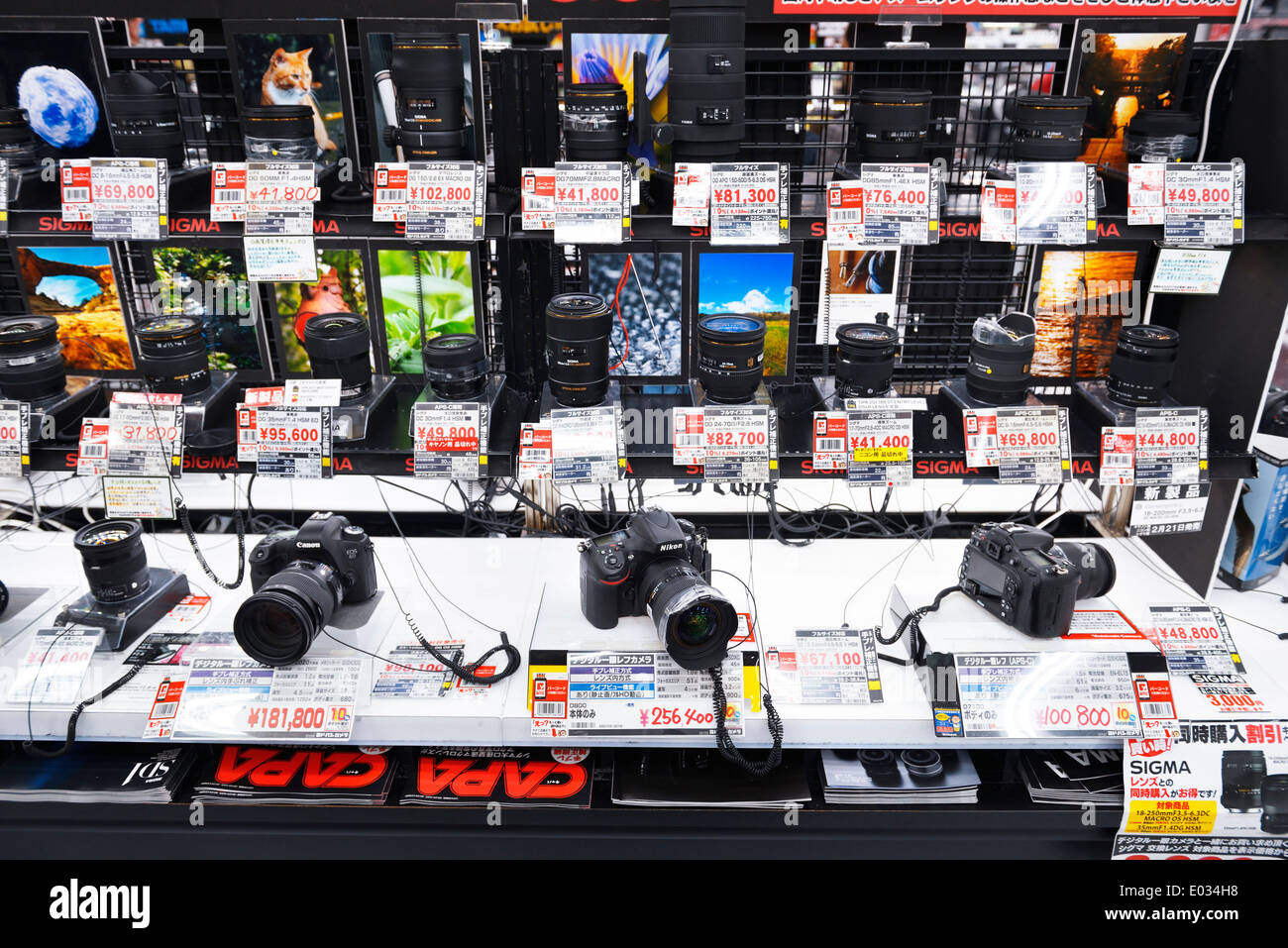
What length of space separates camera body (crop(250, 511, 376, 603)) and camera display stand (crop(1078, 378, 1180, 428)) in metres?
1.49

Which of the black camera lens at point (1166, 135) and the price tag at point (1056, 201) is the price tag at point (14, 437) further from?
the black camera lens at point (1166, 135)

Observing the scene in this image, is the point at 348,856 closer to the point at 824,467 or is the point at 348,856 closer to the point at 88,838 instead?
the point at 88,838

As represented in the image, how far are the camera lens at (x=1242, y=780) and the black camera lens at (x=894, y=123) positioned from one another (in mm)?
1195

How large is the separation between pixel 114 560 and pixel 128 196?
676mm

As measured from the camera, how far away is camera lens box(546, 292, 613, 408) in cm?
164

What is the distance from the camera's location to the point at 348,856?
165 centimetres

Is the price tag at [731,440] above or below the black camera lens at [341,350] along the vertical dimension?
below

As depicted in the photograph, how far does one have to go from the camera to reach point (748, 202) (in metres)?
1.60

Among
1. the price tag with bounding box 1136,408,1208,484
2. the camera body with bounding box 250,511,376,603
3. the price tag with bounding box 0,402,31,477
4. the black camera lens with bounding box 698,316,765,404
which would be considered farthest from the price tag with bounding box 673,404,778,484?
the price tag with bounding box 0,402,31,477

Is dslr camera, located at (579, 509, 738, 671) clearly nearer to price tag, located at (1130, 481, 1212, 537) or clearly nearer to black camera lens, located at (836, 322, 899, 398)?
black camera lens, located at (836, 322, 899, 398)

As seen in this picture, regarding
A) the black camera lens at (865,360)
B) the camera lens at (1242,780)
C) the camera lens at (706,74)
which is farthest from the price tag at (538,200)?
the camera lens at (1242,780)

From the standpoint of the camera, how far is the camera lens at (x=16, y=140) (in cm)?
172

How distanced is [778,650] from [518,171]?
1106mm
